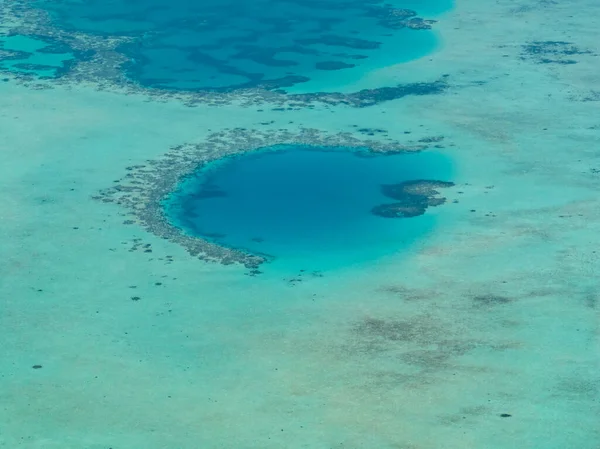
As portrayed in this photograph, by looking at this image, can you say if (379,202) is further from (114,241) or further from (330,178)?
(114,241)

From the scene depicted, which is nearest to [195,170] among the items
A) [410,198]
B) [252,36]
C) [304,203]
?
[304,203]

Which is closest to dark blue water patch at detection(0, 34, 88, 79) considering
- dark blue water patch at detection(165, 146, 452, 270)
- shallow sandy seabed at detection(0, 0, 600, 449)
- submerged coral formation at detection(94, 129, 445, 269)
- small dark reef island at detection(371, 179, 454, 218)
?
shallow sandy seabed at detection(0, 0, 600, 449)

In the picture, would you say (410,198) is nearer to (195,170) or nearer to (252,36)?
(195,170)

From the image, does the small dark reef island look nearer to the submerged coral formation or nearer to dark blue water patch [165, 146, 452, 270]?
the submerged coral formation

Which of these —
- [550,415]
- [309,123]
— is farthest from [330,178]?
[550,415]

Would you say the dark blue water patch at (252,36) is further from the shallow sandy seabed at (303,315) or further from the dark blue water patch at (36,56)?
the shallow sandy seabed at (303,315)
